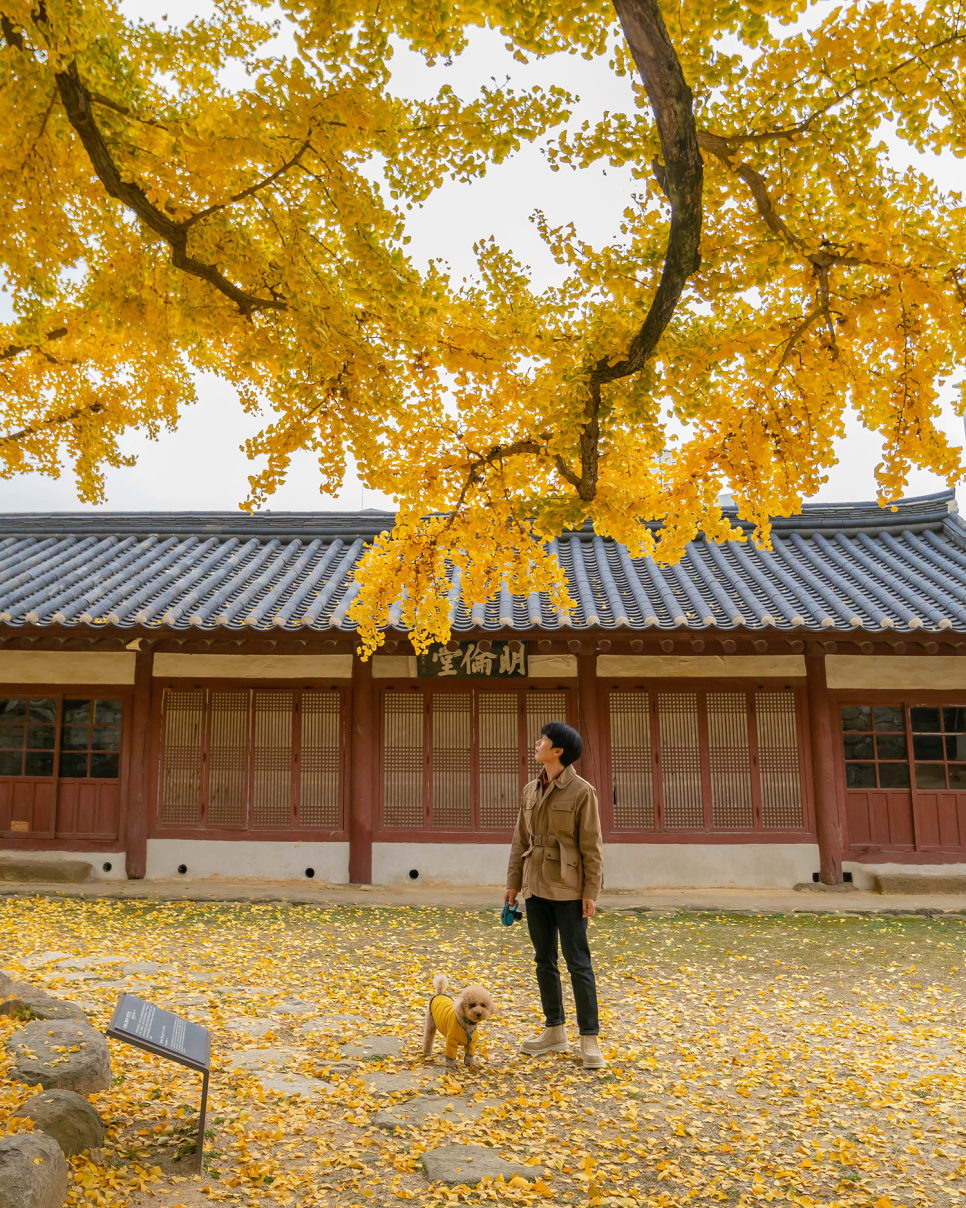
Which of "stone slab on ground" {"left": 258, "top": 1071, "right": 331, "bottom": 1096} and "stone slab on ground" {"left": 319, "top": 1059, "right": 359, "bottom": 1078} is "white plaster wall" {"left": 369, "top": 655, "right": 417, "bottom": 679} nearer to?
"stone slab on ground" {"left": 319, "top": 1059, "right": 359, "bottom": 1078}

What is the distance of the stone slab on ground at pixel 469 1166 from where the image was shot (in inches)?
131

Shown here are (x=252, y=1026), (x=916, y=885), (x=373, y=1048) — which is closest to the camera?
(x=373, y=1048)

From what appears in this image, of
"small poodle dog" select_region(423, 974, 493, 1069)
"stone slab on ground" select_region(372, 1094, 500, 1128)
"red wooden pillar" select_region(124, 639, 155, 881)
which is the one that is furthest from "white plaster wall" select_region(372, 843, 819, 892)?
"stone slab on ground" select_region(372, 1094, 500, 1128)

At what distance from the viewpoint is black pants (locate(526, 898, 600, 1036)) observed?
4.48m

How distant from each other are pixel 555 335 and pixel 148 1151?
4.68m

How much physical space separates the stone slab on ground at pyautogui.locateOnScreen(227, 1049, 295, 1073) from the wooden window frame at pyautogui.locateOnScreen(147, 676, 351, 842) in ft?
18.7

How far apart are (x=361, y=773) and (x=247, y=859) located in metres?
1.81

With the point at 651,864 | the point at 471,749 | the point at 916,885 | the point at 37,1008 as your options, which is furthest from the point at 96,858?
the point at 916,885

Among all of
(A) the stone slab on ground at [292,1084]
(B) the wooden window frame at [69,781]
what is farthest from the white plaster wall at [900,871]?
(B) the wooden window frame at [69,781]

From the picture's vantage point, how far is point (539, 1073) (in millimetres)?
4402

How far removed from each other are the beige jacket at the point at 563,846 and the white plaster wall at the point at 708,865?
A: 5.86 metres

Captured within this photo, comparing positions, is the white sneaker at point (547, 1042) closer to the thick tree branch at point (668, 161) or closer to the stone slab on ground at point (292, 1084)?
the stone slab on ground at point (292, 1084)

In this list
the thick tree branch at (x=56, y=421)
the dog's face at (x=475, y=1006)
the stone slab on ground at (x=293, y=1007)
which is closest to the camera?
the dog's face at (x=475, y=1006)

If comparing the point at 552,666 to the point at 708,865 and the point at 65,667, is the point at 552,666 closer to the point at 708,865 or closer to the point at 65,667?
the point at 708,865
